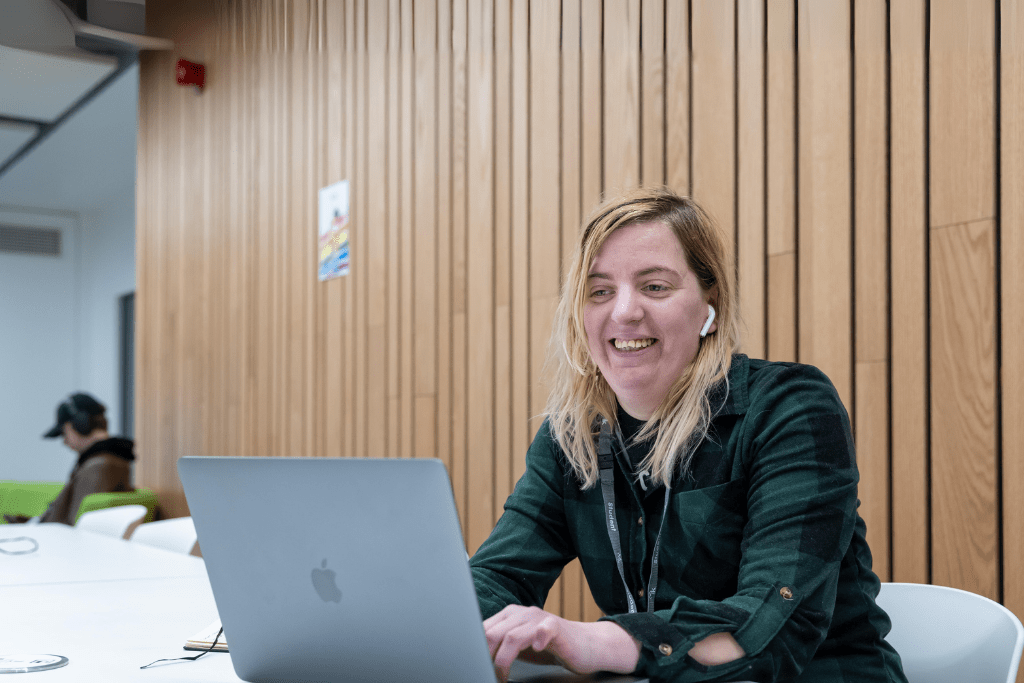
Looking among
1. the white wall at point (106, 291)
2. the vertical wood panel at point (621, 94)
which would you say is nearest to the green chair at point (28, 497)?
the white wall at point (106, 291)

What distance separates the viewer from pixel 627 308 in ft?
4.64

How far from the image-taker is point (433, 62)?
3621 mm

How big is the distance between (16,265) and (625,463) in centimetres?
983

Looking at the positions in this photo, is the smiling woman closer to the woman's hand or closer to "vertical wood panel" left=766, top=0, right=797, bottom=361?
the woman's hand

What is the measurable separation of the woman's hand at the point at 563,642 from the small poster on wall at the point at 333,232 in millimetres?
3288

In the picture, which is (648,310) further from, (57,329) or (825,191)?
(57,329)

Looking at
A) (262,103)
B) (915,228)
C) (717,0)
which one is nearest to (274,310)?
(262,103)

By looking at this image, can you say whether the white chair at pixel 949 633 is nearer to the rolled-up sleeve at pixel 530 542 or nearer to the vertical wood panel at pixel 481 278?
the rolled-up sleeve at pixel 530 542

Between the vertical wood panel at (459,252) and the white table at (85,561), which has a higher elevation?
the vertical wood panel at (459,252)

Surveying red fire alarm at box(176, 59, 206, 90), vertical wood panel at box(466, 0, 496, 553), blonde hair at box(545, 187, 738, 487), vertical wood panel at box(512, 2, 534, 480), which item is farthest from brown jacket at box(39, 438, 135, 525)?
blonde hair at box(545, 187, 738, 487)

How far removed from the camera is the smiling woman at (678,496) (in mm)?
1050

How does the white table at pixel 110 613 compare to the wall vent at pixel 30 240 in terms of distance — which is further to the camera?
the wall vent at pixel 30 240

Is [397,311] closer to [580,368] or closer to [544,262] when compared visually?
[544,262]

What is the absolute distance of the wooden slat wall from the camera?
193 centimetres
